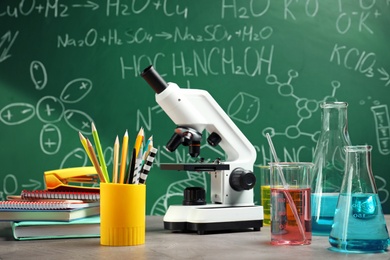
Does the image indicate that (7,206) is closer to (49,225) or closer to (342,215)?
(49,225)

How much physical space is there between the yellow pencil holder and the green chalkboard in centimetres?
166

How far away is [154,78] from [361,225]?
554mm

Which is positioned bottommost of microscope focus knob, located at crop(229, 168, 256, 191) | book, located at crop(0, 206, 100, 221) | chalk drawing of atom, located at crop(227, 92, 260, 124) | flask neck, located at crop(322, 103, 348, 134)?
book, located at crop(0, 206, 100, 221)

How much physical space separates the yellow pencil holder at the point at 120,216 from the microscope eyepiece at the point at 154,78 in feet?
0.96

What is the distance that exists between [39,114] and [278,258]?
2044 millimetres

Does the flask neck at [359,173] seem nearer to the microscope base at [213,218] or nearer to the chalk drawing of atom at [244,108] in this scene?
the microscope base at [213,218]

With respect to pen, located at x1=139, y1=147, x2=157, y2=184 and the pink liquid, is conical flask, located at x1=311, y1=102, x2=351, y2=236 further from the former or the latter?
pen, located at x1=139, y1=147, x2=157, y2=184

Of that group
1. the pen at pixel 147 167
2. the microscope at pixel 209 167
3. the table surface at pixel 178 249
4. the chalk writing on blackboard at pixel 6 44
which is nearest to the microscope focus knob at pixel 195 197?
the microscope at pixel 209 167

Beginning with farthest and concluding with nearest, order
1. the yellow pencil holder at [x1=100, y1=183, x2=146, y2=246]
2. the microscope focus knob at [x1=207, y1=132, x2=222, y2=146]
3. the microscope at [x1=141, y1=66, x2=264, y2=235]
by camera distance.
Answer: the microscope focus knob at [x1=207, y1=132, x2=222, y2=146] → the microscope at [x1=141, y1=66, x2=264, y2=235] → the yellow pencil holder at [x1=100, y1=183, x2=146, y2=246]

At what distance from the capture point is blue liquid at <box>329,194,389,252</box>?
3.09ft

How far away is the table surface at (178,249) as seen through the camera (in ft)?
3.06

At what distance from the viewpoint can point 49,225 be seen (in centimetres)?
112

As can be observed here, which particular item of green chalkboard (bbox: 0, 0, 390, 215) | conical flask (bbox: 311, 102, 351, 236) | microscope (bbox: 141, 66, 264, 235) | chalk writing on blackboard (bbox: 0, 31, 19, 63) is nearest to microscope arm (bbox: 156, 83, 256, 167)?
microscope (bbox: 141, 66, 264, 235)

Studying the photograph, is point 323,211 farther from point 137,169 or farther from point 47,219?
point 47,219
